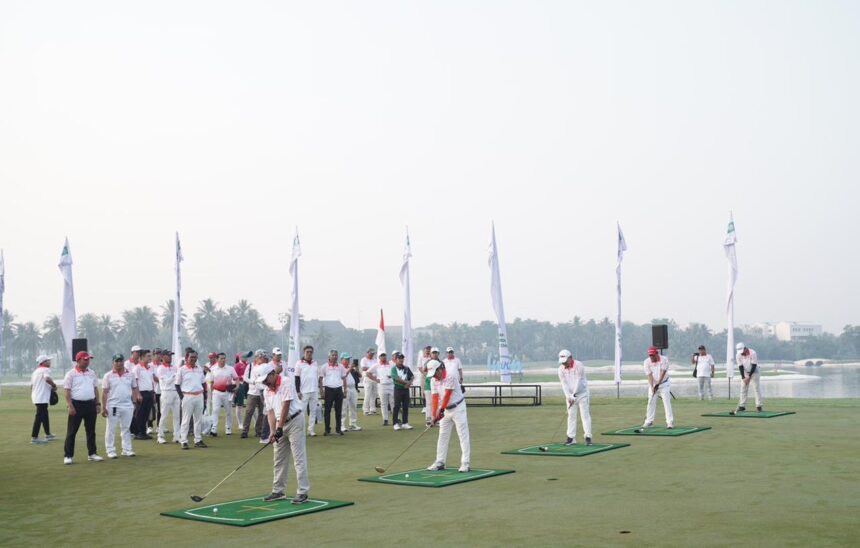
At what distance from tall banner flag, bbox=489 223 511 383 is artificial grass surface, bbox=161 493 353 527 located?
765 inches

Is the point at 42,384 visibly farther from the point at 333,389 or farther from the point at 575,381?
the point at 575,381

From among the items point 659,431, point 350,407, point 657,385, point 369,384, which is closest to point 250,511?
point 659,431

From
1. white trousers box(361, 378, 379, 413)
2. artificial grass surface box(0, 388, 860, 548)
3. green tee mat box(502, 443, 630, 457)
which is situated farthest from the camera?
white trousers box(361, 378, 379, 413)

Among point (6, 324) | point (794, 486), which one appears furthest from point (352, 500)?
point (6, 324)

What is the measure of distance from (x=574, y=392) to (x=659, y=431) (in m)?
3.04

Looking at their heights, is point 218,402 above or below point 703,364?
below

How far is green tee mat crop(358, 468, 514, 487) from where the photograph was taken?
13391 mm

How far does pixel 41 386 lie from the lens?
19531 mm

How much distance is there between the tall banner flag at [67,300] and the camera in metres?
27.6

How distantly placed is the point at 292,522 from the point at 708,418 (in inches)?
627

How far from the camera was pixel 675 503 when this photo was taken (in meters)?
11.1

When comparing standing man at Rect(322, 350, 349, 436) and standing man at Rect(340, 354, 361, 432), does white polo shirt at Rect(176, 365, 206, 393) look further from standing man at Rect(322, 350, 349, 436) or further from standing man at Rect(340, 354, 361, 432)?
standing man at Rect(340, 354, 361, 432)

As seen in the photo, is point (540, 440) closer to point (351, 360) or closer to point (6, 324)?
point (351, 360)

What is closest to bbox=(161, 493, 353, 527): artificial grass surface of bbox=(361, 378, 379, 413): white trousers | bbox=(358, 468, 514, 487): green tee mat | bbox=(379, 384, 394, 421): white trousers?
bbox=(358, 468, 514, 487): green tee mat
